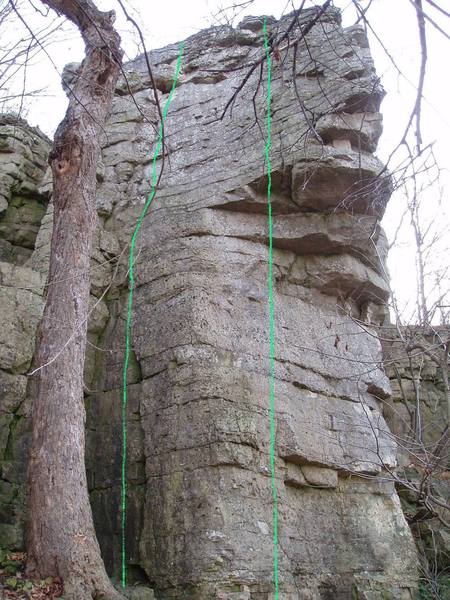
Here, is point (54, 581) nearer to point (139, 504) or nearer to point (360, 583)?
point (139, 504)

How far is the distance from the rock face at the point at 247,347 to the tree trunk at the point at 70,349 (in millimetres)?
411

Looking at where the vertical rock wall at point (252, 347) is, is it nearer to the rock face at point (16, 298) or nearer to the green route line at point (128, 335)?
the green route line at point (128, 335)

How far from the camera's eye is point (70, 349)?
13.5 ft

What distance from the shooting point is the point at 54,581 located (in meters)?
3.53

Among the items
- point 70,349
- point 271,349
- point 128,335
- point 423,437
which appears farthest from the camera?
point 423,437

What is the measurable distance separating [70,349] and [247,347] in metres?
1.52

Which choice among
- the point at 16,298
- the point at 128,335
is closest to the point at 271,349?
the point at 128,335

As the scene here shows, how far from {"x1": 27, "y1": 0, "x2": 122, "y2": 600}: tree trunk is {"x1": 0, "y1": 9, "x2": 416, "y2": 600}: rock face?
411mm

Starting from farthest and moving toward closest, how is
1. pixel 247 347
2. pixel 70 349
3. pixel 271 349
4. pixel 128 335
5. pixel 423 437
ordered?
pixel 423 437 → pixel 128 335 → pixel 271 349 → pixel 247 347 → pixel 70 349

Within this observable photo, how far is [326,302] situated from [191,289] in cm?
141

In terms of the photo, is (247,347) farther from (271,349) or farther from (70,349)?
(70,349)

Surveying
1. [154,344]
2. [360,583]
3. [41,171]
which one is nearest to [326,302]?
[154,344]

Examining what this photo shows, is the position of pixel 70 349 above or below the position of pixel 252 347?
below

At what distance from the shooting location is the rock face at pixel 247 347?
14.6 ft
